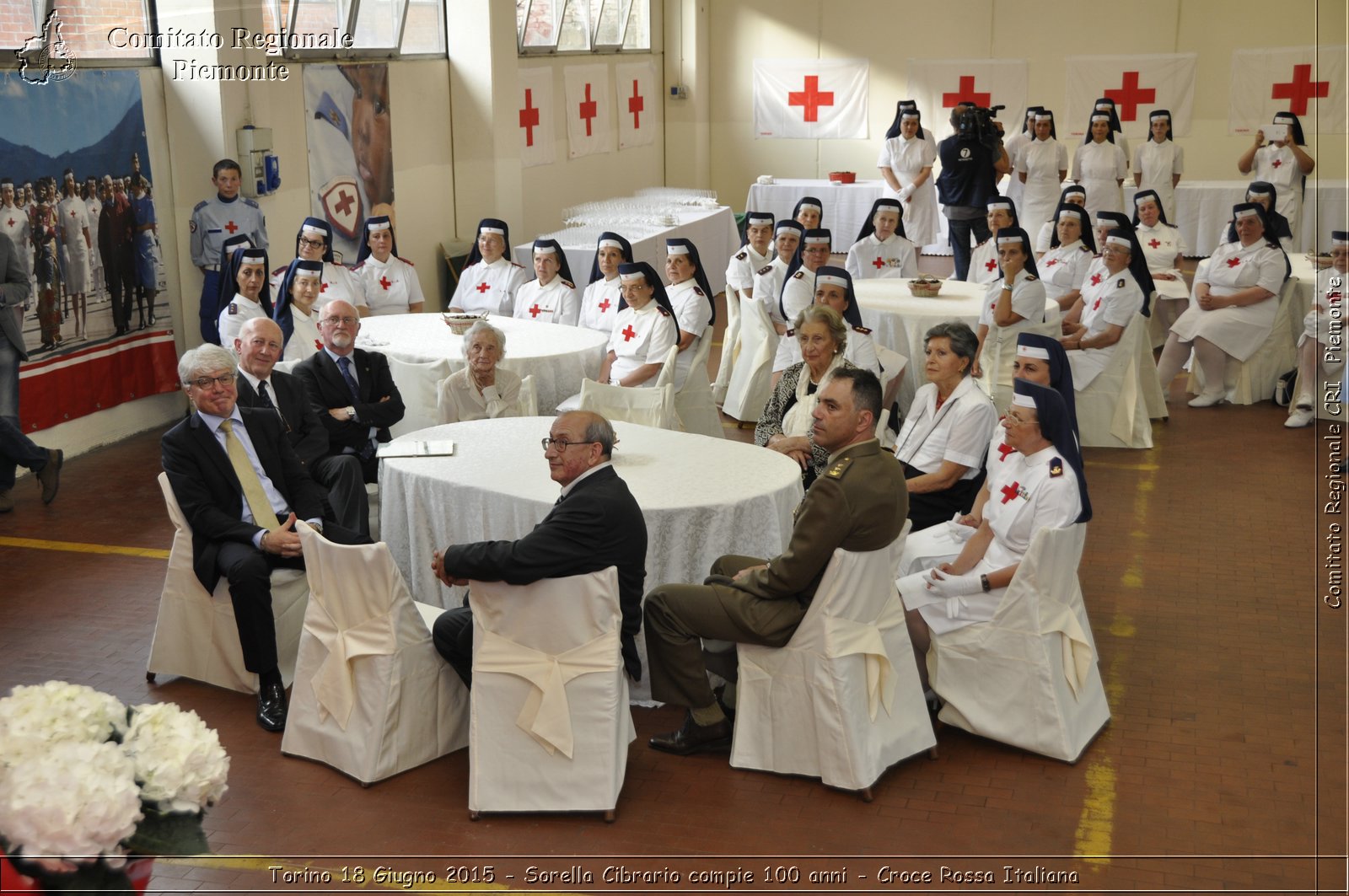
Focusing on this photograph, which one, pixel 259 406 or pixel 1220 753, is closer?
pixel 1220 753

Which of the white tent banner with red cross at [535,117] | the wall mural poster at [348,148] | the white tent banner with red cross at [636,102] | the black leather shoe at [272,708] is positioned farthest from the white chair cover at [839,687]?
the white tent banner with red cross at [636,102]

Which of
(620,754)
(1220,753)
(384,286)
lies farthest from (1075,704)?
(384,286)

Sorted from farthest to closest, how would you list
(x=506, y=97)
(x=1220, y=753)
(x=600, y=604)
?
(x=506, y=97)
(x=1220, y=753)
(x=600, y=604)

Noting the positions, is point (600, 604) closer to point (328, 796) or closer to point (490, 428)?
point (328, 796)

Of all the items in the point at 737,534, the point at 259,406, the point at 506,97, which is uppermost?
the point at 506,97

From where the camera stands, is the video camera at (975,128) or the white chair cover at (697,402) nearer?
the white chair cover at (697,402)

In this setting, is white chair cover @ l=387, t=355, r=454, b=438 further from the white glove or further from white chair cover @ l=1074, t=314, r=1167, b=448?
white chair cover @ l=1074, t=314, r=1167, b=448

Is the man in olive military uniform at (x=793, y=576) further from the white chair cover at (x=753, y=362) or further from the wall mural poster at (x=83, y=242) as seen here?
the wall mural poster at (x=83, y=242)

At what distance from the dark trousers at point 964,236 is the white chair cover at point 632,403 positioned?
18.1ft

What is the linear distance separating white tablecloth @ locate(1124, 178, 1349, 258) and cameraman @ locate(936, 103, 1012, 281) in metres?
3.23

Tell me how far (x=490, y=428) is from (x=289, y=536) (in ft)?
3.85

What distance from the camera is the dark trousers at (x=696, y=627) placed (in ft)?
12.6

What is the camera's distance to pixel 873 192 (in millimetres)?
13930

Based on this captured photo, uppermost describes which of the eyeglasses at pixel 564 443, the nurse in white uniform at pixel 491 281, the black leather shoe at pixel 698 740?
the nurse in white uniform at pixel 491 281
